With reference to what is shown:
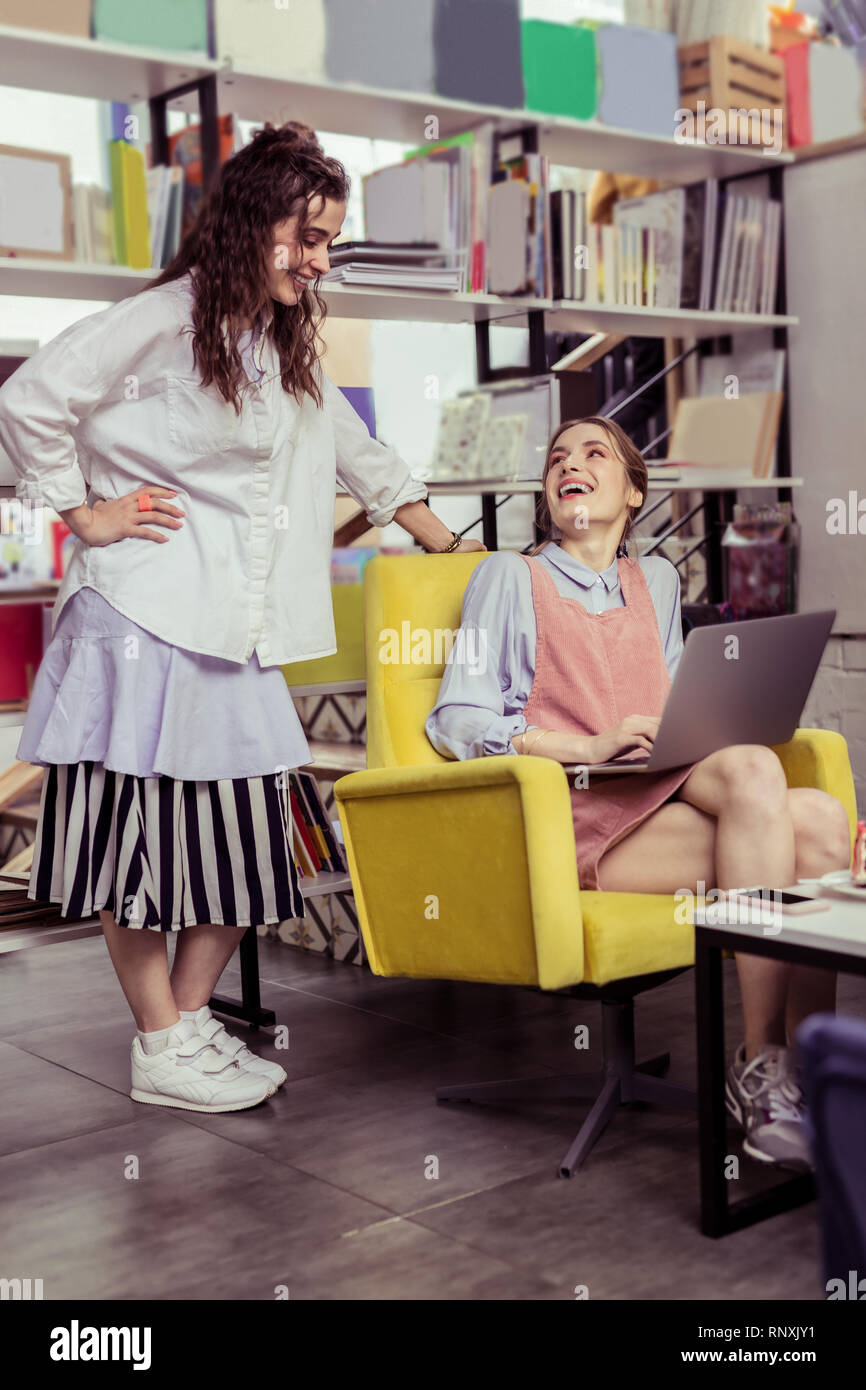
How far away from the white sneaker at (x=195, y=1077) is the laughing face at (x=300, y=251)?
1211 millimetres

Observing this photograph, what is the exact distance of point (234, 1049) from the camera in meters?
2.50

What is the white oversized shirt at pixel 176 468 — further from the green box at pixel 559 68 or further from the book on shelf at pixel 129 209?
the green box at pixel 559 68

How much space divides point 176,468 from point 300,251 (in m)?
0.39

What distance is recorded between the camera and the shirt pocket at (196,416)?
229 centimetres

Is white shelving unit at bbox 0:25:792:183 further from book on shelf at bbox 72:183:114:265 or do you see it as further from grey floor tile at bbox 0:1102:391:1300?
grey floor tile at bbox 0:1102:391:1300

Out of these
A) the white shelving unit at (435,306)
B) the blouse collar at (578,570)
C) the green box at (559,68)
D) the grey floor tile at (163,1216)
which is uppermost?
the green box at (559,68)

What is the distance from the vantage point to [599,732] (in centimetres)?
245

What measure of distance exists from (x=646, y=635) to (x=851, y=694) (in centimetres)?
162

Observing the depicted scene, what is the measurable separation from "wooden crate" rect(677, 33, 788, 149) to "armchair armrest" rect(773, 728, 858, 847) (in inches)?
88.3

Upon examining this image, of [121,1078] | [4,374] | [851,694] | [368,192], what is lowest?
[121,1078]

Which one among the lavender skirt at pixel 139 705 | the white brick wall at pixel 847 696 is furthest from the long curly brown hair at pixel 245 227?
the white brick wall at pixel 847 696

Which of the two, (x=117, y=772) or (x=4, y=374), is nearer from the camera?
(x=117, y=772)
